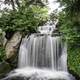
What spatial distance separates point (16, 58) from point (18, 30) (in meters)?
1.56

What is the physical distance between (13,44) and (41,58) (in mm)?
1617

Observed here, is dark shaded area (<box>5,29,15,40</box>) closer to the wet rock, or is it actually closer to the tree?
the tree

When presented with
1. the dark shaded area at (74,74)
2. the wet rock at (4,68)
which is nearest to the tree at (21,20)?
the wet rock at (4,68)

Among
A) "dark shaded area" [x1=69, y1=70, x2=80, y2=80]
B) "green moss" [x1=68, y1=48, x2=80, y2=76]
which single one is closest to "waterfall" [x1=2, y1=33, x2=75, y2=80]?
"dark shaded area" [x1=69, y1=70, x2=80, y2=80]

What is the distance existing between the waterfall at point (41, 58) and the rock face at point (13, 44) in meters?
0.27

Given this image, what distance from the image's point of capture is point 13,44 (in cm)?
1099

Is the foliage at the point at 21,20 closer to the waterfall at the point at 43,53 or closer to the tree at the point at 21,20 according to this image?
the tree at the point at 21,20

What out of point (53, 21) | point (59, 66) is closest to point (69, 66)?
point (59, 66)

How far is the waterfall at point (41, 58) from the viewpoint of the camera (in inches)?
379

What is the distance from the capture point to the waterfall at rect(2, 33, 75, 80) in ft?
31.6

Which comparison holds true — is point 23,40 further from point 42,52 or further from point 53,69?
point 53,69

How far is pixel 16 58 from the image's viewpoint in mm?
10812

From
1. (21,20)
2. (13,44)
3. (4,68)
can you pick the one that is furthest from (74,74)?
(21,20)

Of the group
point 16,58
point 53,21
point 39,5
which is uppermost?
point 39,5
